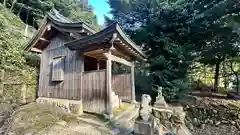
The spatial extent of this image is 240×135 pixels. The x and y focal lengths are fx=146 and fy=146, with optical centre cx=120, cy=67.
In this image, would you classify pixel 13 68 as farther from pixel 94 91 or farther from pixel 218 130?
pixel 218 130

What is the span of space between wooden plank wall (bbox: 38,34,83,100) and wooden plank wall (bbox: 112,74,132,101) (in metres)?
2.53

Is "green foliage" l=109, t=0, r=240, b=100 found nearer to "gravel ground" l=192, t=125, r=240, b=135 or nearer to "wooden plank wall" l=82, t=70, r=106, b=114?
"gravel ground" l=192, t=125, r=240, b=135

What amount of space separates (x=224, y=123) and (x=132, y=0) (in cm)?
1118

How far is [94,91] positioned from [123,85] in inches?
100

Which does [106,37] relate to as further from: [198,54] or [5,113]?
[198,54]

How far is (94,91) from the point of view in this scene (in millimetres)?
5691

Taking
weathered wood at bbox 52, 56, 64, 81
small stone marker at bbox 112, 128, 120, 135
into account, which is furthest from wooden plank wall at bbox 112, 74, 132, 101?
small stone marker at bbox 112, 128, 120, 135

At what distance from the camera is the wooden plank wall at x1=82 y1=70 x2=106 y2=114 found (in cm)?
545

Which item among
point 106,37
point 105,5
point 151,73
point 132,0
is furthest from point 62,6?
point 106,37

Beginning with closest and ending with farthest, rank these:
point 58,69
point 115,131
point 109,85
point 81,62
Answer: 1. point 115,131
2. point 109,85
3. point 81,62
4. point 58,69

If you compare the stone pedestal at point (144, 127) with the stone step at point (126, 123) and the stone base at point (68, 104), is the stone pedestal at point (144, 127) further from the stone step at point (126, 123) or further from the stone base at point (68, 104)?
the stone base at point (68, 104)

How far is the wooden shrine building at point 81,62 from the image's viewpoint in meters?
5.26

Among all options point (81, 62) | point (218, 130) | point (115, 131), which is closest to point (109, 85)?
point (115, 131)

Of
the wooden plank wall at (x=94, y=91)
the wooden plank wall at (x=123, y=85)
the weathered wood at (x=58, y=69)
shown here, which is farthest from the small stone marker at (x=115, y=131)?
the weathered wood at (x=58, y=69)
